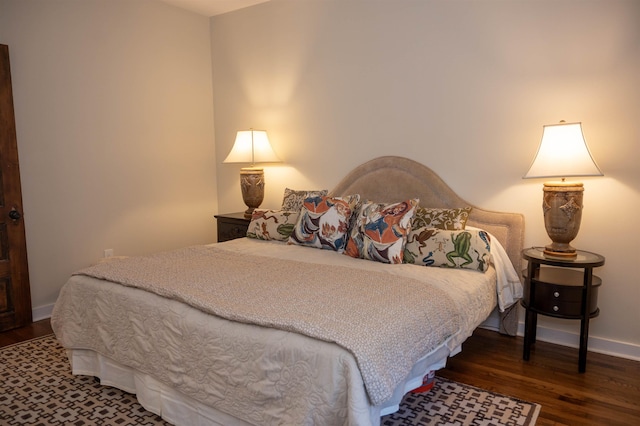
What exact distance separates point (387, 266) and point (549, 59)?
1718 millimetres

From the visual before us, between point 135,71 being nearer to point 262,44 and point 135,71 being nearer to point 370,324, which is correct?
point 262,44

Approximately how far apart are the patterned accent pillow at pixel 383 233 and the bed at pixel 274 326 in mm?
74

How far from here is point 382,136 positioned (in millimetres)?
3566

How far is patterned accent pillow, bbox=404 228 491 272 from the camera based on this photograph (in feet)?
8.53

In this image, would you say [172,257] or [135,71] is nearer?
[172,257]

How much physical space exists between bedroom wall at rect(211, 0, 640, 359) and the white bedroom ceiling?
106 mm

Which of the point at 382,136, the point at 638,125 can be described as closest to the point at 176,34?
the point at 382,136

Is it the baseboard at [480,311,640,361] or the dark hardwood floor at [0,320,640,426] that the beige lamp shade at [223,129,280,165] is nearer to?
the dark hardwood floor at [0,320,640,426]

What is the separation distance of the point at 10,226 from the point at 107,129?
3.70 feet

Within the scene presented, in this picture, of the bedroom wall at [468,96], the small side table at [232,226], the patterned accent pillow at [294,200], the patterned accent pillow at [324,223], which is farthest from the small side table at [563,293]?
→ the small side table at [232,226]

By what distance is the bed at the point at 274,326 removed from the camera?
5.09ft

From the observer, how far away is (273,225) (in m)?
3.49

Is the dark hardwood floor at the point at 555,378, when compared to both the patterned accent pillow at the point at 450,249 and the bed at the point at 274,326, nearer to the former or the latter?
the bed at the point at 274,326

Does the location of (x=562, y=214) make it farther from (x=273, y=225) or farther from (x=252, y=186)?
(x=252, y=186)
